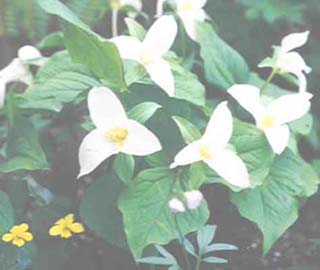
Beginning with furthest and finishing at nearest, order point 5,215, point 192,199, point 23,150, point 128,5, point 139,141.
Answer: point 128,5
point 23,150
point 5,215
point 139,141
point 192,199

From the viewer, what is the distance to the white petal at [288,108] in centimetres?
185

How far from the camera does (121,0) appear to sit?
92.2 inches

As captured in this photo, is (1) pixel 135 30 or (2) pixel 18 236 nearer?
(2) pixel 18 236

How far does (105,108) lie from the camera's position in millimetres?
1678

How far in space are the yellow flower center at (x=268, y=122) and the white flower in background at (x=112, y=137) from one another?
301 millimetres

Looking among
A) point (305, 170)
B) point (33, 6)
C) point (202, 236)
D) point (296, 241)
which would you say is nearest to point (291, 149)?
point (305, 170)

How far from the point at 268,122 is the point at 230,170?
0.68 ft

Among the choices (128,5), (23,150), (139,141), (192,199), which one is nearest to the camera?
(192,199)

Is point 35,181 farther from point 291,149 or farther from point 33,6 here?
point 33,6

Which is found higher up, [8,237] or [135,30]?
[135,30]

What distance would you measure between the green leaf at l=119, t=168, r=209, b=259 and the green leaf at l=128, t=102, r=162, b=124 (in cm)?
12

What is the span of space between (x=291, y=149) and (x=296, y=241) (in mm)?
517

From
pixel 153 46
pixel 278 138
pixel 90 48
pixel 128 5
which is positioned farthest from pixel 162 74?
pixel 128 5

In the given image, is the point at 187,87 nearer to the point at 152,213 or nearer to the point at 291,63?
the point at 291,63
